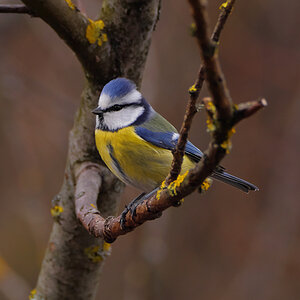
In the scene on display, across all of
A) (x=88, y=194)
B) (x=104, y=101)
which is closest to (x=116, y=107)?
(x=104, y=101)

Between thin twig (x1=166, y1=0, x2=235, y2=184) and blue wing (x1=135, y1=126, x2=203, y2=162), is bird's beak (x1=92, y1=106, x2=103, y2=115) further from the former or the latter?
thin twig (x1=166, y1=0, x2=235, y2=184)

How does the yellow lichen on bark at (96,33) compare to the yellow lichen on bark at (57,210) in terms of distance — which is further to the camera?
the yellow lichen on bark at (57,210)

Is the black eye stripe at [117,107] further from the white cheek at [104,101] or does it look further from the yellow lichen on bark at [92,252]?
the yellow lichen on bark at [92,252]

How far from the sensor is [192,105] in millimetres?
743

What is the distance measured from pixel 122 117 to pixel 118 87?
0.74 ft

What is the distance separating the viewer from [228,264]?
351 centimetres

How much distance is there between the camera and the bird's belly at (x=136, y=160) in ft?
4.64

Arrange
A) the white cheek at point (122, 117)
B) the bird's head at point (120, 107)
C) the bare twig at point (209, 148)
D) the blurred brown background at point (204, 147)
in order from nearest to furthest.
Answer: the bare twig at point (209, 148) → the bird's head at point (120, 107) → the white cheek at point (122, 117) → the blurred brown background at point (204, 147)

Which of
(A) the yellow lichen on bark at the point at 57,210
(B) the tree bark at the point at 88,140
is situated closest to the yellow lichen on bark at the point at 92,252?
(B) the tree bark at the point at 88,140

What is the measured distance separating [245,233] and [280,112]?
1027 mm

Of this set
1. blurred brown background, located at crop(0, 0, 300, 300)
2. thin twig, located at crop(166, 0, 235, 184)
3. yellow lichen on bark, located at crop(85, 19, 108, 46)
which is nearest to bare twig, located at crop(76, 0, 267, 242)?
thin twig, located at crop(166, 0, 235, 184)

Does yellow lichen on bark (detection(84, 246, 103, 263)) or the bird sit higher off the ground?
the bird

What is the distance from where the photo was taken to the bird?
142 centimetres

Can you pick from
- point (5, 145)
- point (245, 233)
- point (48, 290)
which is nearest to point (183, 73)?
point (245, 233)
